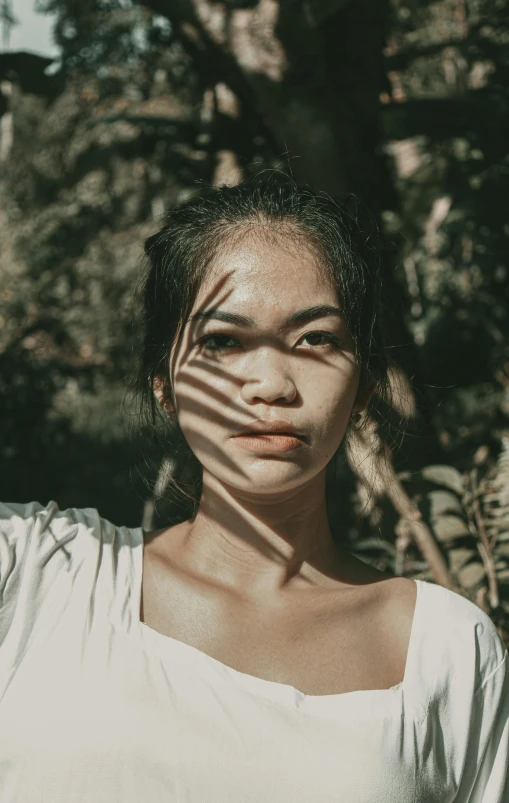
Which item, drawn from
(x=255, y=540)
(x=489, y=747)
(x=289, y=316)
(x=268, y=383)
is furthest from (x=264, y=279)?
(x=489, y=747)

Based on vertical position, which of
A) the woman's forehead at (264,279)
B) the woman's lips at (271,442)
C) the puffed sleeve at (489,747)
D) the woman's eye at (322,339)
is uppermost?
the woman's forehead at (264,279)

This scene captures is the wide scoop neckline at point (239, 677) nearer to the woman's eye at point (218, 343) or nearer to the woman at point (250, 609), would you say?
the woman at point (250, 609)

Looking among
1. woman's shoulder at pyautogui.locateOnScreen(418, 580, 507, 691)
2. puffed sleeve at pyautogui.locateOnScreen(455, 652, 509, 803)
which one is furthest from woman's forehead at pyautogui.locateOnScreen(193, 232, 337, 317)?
puffed sleeve at pyautogui.locateOnScreen(455, 652, 509, 803)

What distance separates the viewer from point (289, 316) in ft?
4.86

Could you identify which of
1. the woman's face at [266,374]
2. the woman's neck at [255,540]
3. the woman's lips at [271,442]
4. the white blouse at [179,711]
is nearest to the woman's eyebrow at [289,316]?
the woman's face at [266,374]

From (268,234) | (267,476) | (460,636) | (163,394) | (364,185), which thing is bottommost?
(460,636)

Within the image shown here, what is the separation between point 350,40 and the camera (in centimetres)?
307

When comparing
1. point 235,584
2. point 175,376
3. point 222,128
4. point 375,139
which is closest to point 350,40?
point 375,139

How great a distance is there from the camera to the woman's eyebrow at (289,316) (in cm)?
148

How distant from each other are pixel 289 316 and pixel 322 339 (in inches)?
2.9

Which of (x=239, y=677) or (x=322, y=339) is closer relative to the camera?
(x=239, y=677)

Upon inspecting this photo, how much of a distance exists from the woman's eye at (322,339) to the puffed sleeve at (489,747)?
2.01ft

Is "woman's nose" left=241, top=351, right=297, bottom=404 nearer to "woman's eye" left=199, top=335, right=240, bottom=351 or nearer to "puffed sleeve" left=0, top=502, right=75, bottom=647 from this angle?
"woman's eye" left=199, top=335, right=240, bottom=351

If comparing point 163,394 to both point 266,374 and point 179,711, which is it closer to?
point 266,374
